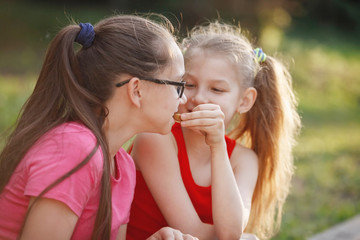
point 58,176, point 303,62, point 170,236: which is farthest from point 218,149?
point 303,62

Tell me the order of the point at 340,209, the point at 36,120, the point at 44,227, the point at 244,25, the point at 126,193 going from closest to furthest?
the point at 44,227, the point at 36,120, the point at 126,193, the point at 340,209, the point at 244,25

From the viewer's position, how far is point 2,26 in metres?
13.6

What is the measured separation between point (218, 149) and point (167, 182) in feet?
1.20

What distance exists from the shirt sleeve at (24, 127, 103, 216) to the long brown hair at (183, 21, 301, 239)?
115 cm

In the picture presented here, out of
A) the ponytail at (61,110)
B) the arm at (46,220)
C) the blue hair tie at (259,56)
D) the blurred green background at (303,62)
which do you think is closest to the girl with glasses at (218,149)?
the blue hair tie at (259,56)

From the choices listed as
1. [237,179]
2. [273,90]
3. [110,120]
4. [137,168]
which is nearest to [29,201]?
[110,120]

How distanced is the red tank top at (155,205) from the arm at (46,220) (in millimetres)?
986

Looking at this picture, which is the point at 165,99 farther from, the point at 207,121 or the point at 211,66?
the point at 211,66

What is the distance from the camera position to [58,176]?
2.03 metres

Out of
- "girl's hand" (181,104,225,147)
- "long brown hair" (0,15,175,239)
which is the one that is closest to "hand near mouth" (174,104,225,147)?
"girl's hand" (181,104,225,147)

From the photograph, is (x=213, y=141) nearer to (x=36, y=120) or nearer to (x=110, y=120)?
(x=110, y=120)

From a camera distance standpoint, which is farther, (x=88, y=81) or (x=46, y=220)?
(x=88, y=81)

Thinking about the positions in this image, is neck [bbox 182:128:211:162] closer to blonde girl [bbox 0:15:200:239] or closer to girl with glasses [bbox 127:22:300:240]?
girl with glasses [bbox 127:22:300:240]

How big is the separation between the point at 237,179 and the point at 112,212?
3.04 ft
